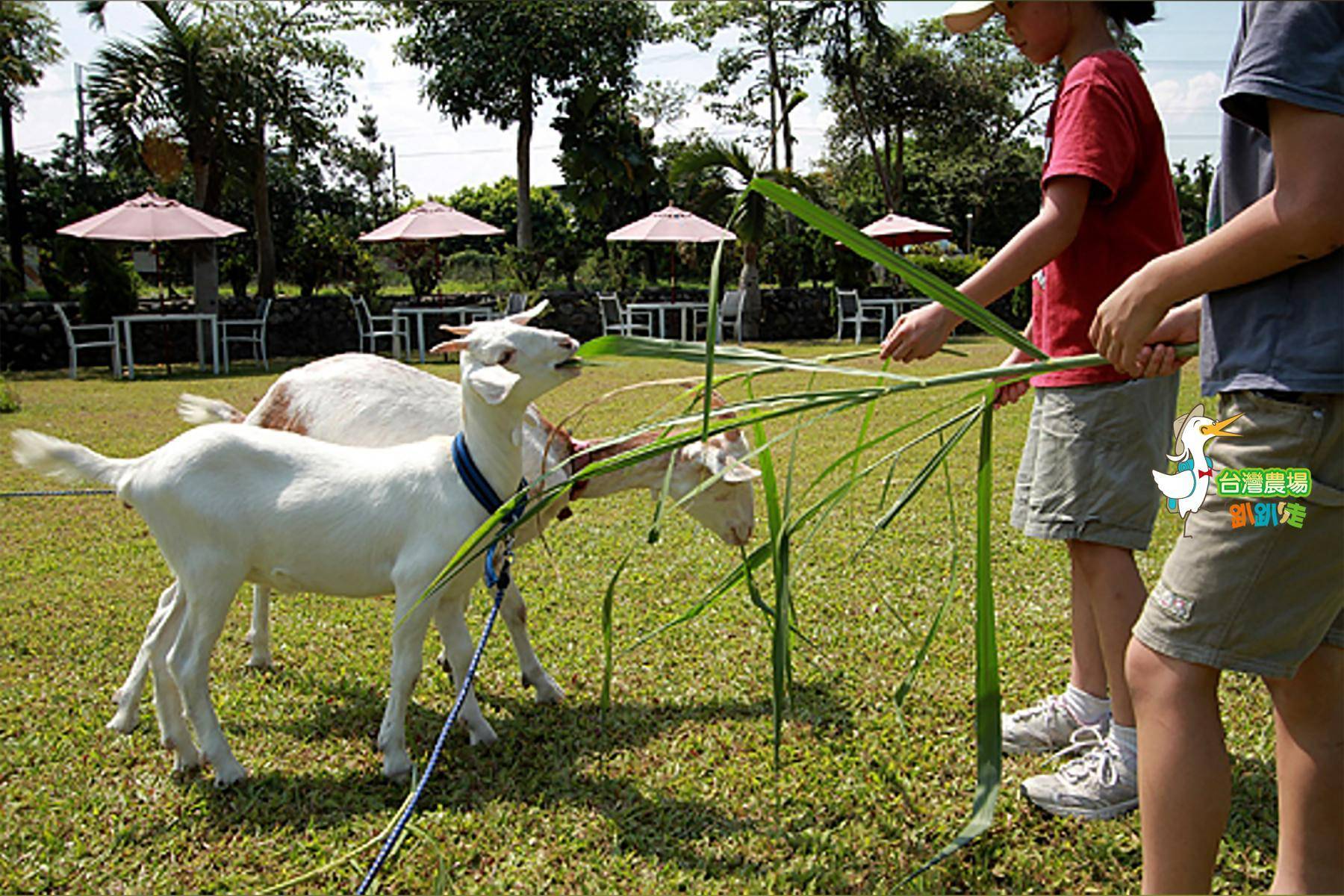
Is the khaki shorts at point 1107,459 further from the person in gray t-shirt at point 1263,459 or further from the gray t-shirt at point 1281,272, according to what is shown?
the gray t-shirt at point 1281,272

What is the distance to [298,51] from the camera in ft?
63.5

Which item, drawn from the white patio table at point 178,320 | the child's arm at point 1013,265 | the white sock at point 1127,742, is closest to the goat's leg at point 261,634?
the child's arm at point 1013,265

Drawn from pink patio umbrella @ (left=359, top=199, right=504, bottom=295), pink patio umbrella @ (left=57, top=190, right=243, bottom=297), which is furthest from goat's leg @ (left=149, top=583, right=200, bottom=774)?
pink patio umbrella @ (left=359, top=199, right=504, bottom=295)

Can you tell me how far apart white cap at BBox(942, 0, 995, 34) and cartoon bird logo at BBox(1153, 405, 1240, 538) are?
1.15m

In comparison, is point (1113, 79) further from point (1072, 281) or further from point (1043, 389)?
point (1043, 389)

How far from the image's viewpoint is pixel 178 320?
50.6 ft

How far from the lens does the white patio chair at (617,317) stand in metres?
18.9

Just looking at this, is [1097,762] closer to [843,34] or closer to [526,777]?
[526,777]

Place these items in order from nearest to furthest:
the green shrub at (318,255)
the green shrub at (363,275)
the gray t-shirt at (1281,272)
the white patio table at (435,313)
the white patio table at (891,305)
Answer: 1. the gray t-shirt at (1281,272)
2. the white patio table at (435,313)
3. the green shrub at (363,275)
4. the white patio table at (891,305)
5. the green shrub at (318,255)

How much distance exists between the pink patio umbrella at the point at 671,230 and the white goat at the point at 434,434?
14976mm

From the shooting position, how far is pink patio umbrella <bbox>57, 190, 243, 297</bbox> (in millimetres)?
14438

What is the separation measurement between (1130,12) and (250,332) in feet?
57.4

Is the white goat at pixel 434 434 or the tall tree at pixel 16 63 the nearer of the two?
the white goat at pixel 434 434

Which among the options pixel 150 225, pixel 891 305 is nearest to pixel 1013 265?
pixel 150 225
